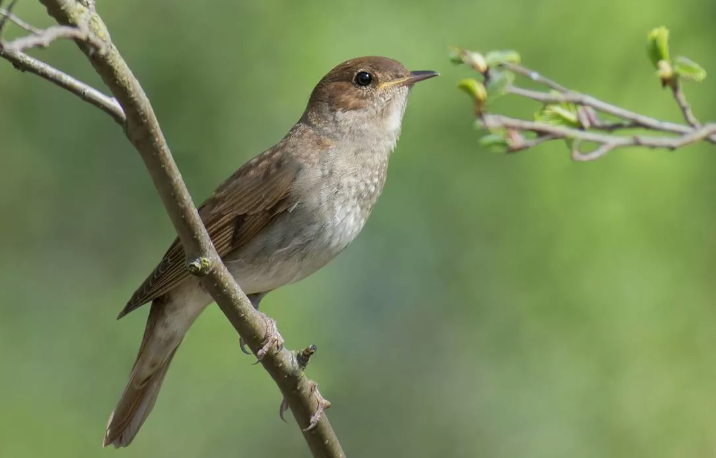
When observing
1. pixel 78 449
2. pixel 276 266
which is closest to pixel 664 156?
pixel 276 266

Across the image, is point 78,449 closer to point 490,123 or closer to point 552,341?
point 552,341

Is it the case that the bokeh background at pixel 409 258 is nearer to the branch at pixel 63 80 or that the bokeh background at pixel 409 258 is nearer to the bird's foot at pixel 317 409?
the bird's foot at pixel 317 409

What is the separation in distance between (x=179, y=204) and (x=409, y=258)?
4679 millimetres

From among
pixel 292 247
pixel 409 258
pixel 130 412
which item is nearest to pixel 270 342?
pixel 292 247

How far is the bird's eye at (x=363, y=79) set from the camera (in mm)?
5605

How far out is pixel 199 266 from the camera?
11.4ft

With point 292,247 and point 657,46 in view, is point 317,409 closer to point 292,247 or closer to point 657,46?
point 292,247

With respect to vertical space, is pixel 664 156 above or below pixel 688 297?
above

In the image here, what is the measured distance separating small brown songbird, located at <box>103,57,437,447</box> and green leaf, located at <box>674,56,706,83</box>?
2625 mm

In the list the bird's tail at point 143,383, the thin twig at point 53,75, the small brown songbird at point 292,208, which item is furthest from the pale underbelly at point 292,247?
the thin twig at point 53,75

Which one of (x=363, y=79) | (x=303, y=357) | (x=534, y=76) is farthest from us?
(x=363, y=79)

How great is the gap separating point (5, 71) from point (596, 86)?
4883mm

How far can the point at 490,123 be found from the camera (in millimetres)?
2264

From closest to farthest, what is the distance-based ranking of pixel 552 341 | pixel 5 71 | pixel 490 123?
pixel 490 123, pixel 552 341, pixel 5 71
